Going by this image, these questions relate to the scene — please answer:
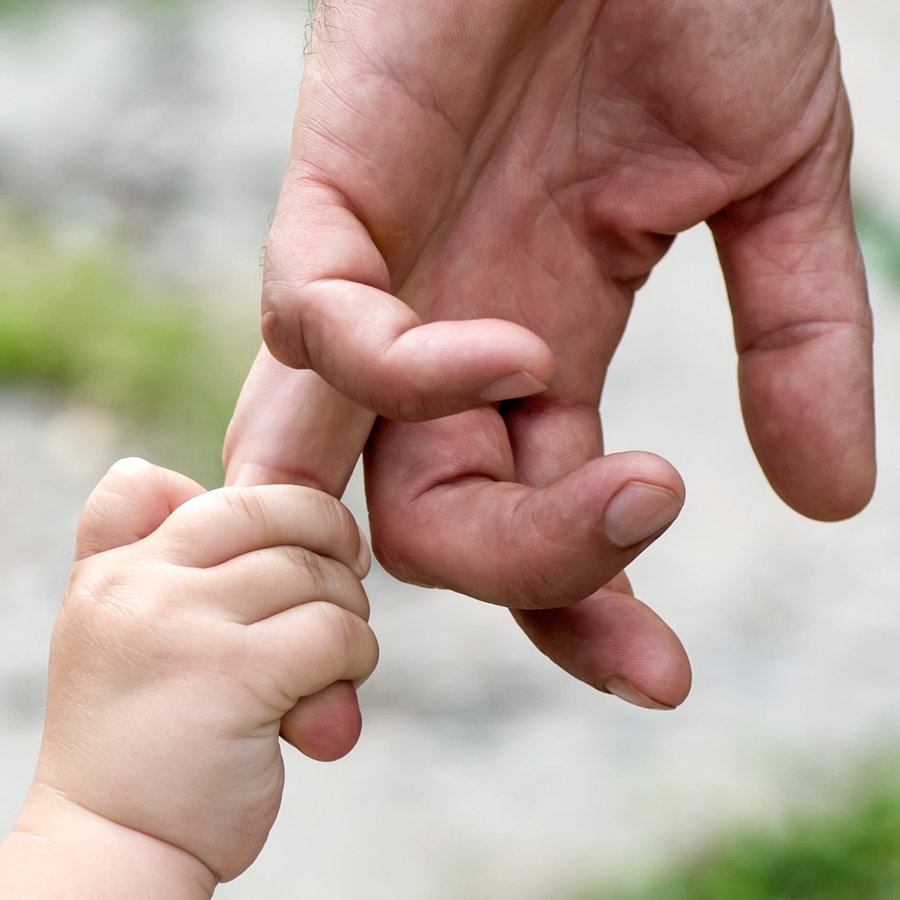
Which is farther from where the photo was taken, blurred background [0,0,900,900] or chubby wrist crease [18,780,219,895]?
blurred background [0,0,900,900]

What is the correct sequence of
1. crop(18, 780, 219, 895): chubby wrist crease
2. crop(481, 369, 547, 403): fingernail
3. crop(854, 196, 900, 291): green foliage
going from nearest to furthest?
crop(481, 369, 547, 403): fingernail → crop(18, 780, 219, 895): chubby wrist crease → crop(854, 196, 900, 291): green foliage

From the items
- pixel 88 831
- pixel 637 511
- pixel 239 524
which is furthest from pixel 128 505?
pixel 637 511

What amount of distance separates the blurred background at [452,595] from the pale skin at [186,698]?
1.65 feet

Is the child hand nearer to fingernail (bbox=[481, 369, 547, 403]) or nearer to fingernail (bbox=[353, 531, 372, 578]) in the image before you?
fingernail (bbox=[353, 531, 372, 578])

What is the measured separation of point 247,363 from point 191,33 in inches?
27.9

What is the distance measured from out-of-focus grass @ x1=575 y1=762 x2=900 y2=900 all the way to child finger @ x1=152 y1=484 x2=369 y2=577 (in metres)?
0.58

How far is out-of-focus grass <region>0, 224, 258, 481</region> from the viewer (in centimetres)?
148

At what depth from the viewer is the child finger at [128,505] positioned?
729 millimetres

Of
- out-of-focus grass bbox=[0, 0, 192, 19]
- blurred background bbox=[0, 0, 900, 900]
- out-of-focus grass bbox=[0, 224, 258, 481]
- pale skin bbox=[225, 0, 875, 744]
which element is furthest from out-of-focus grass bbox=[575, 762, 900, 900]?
out-of-focus grass bbox=[0, 0, 192, 19]

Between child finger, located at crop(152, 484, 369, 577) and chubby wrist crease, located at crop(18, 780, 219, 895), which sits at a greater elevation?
child finger, located at crop(152, 484, 369, 577)

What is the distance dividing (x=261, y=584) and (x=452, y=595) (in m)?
0.69

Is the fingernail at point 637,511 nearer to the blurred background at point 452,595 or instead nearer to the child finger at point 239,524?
the child finger at point 239,524

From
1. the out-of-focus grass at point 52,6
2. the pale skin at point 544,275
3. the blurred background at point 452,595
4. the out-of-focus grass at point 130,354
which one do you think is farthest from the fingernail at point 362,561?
the out-of-focus grass at point 52,6

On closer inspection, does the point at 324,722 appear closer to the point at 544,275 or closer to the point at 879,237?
the point at 544,275
